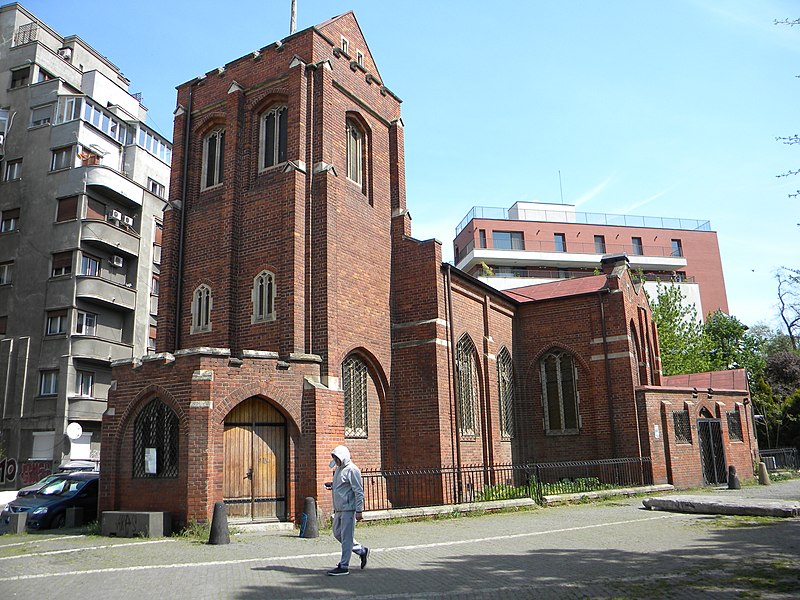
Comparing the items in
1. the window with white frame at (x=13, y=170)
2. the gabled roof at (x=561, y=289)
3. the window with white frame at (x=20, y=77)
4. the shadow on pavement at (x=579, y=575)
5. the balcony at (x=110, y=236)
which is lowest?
the shadow on pavement at (x=579, y=575)

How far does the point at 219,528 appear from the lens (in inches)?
476

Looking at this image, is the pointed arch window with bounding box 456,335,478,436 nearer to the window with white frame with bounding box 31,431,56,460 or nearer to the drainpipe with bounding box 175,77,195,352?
the drainpipe with bounding box 175,77,195,352

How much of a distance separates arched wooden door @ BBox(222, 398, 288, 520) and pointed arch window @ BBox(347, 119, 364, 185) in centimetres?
833

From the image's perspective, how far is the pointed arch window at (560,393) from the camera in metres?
24.5

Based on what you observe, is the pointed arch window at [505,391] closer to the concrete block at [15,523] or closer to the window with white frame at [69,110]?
the concrete block at [15,523]

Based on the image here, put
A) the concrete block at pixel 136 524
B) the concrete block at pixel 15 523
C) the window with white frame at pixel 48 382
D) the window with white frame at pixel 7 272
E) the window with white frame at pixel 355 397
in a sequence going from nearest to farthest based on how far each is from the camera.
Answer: the concrete block at pixel 136 524
the concrete block at pixel 15 523
the window with white frame at pixel 355 397
the window with white frame at pixel 48 382
the window with white frame at pixel 7 272

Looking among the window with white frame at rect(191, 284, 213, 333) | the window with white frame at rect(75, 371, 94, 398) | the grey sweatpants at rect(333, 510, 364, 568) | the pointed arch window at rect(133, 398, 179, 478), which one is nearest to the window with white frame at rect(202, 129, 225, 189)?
the window with white frame at rect(191, 284, 213, 333)

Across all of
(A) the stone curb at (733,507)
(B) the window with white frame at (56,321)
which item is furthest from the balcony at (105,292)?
(A) the stone curb at (733,507)

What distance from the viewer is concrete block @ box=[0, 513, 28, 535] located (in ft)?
48.9

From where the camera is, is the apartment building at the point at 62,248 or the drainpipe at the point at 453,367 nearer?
the drainpipe at the point at 453,367

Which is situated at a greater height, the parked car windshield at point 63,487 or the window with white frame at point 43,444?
the window with white frame at point 43,444

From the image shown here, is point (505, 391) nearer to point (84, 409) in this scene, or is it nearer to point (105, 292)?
point (84, 409)

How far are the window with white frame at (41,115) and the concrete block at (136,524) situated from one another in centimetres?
2882

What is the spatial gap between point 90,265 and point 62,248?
5.05 feet
